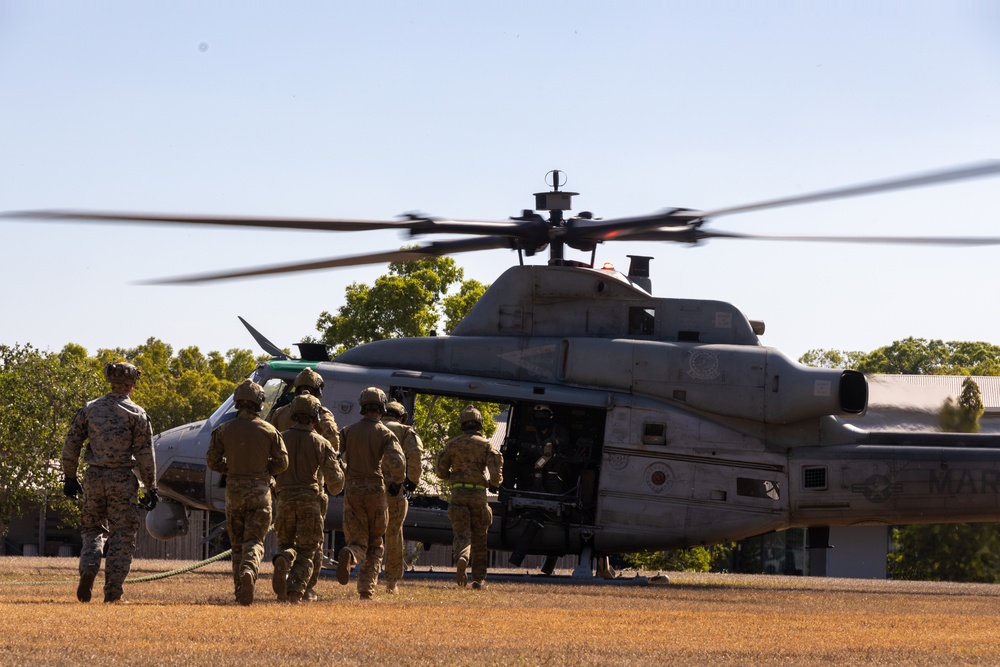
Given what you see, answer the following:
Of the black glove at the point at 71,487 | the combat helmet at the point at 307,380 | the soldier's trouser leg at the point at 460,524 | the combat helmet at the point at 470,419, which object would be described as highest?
the combat helmet at the point at 307,380

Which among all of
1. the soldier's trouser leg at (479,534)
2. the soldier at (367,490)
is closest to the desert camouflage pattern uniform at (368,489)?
the soldier at (367,490)

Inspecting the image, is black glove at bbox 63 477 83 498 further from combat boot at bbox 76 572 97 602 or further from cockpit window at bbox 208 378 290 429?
cockpit window at bbox 208 378 290 429

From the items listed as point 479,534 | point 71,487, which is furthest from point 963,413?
point 71,487

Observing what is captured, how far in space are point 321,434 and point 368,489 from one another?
36.7 inches

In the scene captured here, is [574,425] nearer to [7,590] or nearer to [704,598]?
[704,598]

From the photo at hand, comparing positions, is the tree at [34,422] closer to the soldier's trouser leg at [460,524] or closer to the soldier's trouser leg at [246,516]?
the soldier's trouser leg at [460,524]

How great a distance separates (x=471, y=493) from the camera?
49.0 feet

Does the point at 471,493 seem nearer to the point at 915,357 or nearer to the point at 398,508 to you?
the point at 398,508

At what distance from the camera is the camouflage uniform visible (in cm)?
1153

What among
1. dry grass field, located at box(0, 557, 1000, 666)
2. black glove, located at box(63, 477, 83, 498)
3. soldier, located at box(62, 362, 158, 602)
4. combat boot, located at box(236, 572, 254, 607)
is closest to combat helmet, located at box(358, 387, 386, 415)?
dry grass field, located at box(0, 557, 1000, 666)

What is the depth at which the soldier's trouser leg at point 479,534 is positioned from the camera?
48.6 ft

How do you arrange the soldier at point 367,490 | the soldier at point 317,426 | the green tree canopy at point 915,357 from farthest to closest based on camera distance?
1. the green tree canopy at point 915,357
2. the soldier at point 367,490
3. the soldier at point 317,426

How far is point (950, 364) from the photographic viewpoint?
3435 inches

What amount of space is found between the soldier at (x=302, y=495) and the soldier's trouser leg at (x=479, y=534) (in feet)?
10.3
